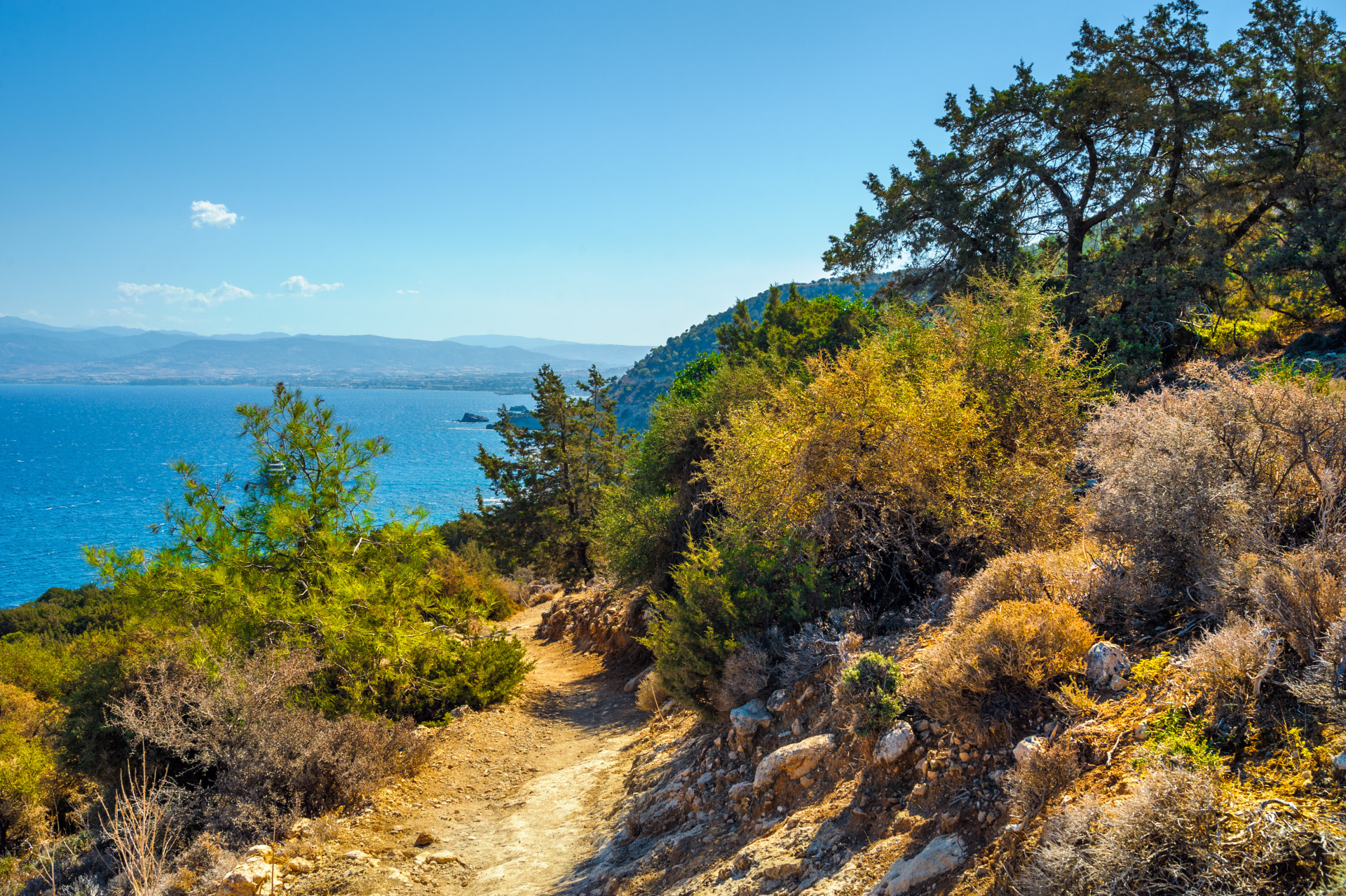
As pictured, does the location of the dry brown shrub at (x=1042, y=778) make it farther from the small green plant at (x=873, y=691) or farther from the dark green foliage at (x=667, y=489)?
the dark green foliage at (x=667, y=489)

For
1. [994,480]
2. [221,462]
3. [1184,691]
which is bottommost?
[221,462]

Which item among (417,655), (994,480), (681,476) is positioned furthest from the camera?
(681,476)

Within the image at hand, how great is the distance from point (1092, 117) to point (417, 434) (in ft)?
427

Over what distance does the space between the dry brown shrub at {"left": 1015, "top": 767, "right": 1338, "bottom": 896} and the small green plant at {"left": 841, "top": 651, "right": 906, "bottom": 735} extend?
1.83 m

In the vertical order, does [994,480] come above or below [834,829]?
above

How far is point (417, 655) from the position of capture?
10281 millimetres

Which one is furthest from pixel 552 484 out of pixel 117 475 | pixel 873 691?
pixel 117 475

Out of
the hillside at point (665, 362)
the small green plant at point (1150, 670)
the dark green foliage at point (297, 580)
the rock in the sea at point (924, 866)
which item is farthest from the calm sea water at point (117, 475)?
the hillside at point (665, 362)

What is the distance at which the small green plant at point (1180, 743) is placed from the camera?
2.97 metres

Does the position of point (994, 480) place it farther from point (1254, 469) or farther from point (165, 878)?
point (165, 878)

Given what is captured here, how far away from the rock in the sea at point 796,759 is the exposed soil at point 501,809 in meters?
2.11

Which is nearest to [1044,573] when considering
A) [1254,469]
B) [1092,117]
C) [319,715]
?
[1254,469]

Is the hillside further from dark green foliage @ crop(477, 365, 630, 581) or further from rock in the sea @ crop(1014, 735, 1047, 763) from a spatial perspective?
rock in the sea @ crop(1014, 735, 1047, 763)

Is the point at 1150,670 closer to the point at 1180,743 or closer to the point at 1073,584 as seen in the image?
the point at 1180,743
